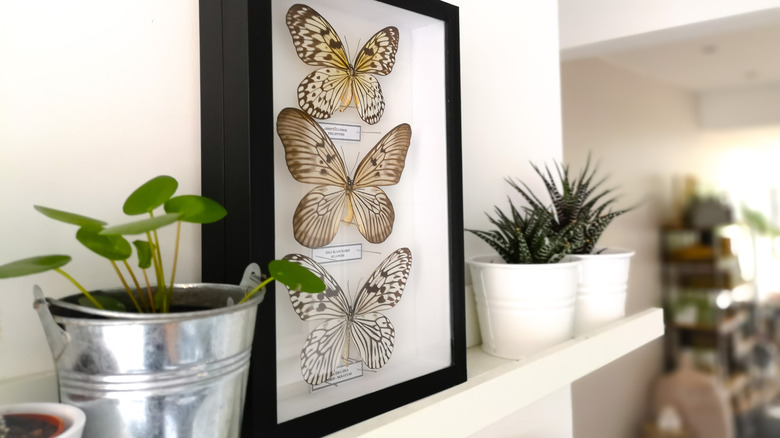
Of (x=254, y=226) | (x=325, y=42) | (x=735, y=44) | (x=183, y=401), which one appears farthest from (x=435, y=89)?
(x=735, y=44)

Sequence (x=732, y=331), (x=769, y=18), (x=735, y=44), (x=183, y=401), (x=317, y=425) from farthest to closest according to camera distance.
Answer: (x=732, y=331), (x=735, y=44), (x=769, y=18), (x=317, y=425), (x=183, y=401)

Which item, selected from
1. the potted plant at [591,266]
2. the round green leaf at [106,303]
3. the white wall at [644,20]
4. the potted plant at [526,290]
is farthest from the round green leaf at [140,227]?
the white wall at [644,20]

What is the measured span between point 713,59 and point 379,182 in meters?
3.48

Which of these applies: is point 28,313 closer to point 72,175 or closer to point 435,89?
point 72,175

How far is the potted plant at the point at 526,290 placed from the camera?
2.11 ft

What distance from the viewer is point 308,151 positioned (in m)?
0.45

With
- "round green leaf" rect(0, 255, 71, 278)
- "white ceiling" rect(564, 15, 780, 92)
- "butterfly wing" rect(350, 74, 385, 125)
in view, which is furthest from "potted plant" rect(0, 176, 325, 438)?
"white ceiling" rect(564, 15, 780, 92)

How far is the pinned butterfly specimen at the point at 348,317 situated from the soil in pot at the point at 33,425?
0.18 meters

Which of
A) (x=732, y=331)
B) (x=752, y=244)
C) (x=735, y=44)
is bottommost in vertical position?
(x=732, y=331)

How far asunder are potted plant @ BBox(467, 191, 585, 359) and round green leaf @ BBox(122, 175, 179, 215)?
16.8 inches

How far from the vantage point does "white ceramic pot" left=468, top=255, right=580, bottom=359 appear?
643 millimetres

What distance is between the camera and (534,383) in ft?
A: 1.92

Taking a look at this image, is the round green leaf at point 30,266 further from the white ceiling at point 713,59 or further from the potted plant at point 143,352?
the white ceiling at point 713,59

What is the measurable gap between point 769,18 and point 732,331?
3102 mm
